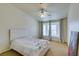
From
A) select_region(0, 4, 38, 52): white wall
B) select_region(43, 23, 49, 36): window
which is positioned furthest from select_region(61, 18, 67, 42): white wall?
select_region(0, 4, 38, 52): white wall

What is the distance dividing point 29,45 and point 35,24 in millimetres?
332

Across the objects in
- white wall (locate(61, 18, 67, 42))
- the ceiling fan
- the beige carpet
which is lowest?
the beige carpet

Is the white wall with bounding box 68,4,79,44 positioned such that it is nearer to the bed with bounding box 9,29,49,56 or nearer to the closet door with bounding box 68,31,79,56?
the closet door with bounding box 68,31,79,56

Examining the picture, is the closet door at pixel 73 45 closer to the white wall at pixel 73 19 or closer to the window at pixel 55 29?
the white wall at pixel 73 19

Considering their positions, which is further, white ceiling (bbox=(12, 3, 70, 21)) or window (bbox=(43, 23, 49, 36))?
window (bbox=(43, 23, 49, 36))

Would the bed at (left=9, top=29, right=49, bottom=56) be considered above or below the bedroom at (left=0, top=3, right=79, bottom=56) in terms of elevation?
below

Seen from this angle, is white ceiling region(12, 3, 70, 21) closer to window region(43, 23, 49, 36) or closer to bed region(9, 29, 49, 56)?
window region(43, 23, 49, 36)

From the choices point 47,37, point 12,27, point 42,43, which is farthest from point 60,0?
point 12,27

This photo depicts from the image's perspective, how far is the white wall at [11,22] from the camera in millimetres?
1252

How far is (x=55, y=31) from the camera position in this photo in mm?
1310

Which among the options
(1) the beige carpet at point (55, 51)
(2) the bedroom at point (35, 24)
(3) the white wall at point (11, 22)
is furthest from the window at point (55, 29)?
(3) the white wall at point (11, 22)

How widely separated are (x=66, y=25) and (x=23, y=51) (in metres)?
0.70

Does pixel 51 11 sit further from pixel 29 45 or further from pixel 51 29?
pixel 29 45

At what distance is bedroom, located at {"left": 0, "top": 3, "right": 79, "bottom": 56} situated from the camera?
124cm
